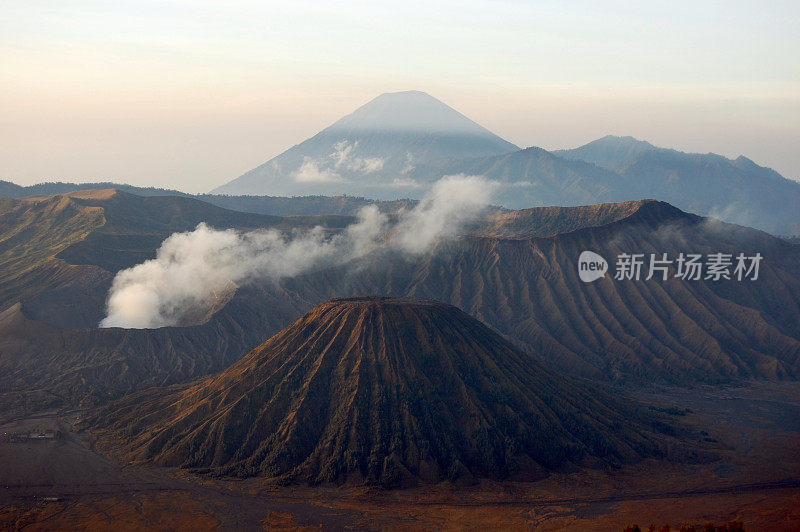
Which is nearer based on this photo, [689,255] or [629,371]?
[629,371]

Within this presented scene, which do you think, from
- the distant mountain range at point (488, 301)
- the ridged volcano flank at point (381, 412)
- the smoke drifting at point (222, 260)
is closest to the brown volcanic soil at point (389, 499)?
the ridged volcano flank at point (381, 412)

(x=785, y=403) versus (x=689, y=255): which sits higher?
(x=689, y=255)

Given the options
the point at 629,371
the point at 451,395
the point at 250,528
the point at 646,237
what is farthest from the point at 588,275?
the point at 250,528

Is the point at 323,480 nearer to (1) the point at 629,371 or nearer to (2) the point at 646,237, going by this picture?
(1) the point at 629,371

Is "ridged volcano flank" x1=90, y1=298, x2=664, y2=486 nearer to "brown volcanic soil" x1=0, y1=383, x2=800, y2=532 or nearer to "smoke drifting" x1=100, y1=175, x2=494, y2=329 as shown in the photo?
"brown volcanic soil" x1=0, y1=383, x2=800, y2=532

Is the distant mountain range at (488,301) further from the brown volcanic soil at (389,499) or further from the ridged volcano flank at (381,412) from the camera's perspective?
the brown volcanic soil at (389,499)
